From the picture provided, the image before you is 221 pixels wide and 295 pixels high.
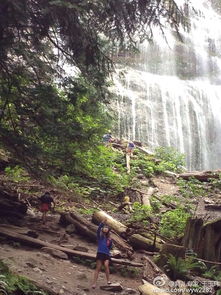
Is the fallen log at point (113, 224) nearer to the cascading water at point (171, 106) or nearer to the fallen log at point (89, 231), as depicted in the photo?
the fallen log at point (89, 231)

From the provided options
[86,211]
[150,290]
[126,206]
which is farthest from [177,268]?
[126,206]

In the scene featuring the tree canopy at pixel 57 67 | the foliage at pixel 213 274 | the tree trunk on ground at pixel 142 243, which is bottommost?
the foliage at pixel 213 274

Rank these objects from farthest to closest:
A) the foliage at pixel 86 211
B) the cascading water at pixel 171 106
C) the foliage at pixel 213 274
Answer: the cascading water at pixel 171 106, the foliage at pixel 86 211, the foliage at pixel 213 274

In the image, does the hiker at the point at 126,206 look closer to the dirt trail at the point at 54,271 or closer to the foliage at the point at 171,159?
the dirt trail at the point at 54,271

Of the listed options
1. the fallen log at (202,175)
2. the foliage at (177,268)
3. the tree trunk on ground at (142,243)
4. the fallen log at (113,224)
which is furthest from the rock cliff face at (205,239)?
the fallen log at (202,175)

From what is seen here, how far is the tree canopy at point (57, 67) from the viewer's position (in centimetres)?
635

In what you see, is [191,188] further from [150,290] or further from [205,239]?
[150,290]

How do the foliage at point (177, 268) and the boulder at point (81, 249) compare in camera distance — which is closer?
the foliage at point (177, 268)

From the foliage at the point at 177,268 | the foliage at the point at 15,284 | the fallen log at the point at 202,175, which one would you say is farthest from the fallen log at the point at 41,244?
the fallen log at the point at 202,175

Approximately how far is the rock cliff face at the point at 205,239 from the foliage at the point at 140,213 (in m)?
2.77

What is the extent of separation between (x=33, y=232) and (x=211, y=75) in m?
33.1

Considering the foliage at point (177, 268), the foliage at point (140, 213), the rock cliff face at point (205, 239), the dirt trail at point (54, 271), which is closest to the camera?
the dirt trail at point (54, 271)

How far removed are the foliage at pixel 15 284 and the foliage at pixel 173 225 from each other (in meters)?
5.57

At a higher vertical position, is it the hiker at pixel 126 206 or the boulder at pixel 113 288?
the hiker at pixel 126 206
